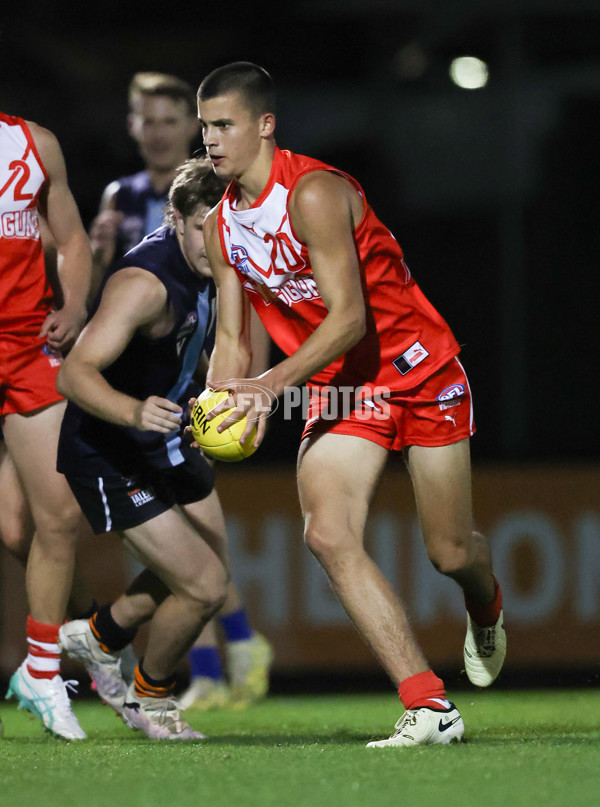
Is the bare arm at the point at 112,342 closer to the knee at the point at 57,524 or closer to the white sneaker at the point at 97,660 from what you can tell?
the knee at the point at 57,524

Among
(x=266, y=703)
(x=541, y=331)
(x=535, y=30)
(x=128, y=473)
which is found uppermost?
(x=535, y=30)

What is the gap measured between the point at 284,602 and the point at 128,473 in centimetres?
246

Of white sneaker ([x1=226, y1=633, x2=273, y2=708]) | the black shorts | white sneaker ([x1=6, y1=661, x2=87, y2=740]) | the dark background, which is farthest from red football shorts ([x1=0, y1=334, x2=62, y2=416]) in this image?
the dark background

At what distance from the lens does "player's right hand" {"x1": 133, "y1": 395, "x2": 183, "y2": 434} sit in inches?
156

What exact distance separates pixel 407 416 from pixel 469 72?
19.5 feet

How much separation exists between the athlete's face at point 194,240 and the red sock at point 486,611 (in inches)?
57.3

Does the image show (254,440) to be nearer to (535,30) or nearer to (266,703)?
(266,703)

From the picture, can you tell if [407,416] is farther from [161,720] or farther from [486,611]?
[161,720]

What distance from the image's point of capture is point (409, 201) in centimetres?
970

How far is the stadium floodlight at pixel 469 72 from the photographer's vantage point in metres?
9.40

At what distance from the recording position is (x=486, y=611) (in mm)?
4625

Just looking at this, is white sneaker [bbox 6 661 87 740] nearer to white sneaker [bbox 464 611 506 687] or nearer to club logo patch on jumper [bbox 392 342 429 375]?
white sneaker [bbox 464 611 506 687]

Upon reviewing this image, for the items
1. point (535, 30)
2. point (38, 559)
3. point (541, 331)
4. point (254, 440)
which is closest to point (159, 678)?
point (38, 559)

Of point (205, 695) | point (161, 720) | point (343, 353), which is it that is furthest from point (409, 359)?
point (205, 695)
